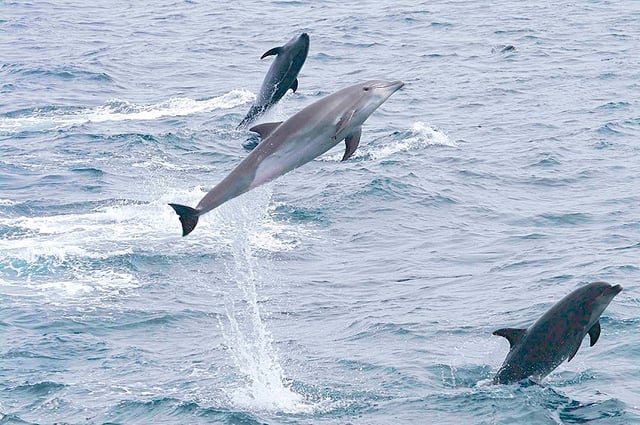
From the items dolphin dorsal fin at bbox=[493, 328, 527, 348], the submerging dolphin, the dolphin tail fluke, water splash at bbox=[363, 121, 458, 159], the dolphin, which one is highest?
the submerging dolphin

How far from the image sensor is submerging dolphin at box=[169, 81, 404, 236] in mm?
14703

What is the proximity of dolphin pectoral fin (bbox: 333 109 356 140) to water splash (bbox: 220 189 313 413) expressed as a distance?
8113 mm

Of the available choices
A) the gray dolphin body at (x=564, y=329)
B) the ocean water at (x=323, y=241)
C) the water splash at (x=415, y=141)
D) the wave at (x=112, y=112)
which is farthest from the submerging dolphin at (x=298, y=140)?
the wave at (x=112, y=112)

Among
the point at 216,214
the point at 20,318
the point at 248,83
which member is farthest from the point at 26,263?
the point at 248,83

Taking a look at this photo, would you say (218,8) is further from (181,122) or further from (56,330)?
(56,330)

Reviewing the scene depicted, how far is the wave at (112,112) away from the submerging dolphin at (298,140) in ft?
109

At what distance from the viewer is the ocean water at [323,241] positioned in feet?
76.4

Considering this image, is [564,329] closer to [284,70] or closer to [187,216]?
[284,70]

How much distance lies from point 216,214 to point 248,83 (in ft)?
64.8

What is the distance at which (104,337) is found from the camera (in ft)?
89.0

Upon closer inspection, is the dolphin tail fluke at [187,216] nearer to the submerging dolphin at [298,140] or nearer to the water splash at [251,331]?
the submerging dolphin at [298,140]

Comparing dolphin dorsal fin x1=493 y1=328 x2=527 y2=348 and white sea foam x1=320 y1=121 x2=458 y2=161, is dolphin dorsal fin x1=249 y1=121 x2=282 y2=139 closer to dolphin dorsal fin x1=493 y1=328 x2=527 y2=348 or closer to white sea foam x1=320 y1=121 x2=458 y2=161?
dolphin dorsal fin x1=493 y1=328 x2=527 y2=348

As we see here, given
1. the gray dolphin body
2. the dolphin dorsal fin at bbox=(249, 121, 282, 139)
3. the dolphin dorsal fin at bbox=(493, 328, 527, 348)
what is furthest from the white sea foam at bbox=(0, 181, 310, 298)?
the dolphin dorsal fin at bbox=(249, 121, 282, 139)

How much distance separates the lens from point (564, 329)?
19391 mm
